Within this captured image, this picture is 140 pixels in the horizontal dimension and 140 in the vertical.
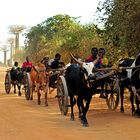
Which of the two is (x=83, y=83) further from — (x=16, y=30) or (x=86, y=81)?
(x=16, y=30)

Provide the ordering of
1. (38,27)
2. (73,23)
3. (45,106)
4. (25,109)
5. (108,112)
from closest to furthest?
(108,112), (25,109), (45,106), (73,23), (38,27)

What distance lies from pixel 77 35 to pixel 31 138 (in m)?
21.7

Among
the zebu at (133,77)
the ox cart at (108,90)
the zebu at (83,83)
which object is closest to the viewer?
the zebu at (83,83)

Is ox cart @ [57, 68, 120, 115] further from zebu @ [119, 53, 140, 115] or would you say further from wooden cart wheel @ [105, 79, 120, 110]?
zebu @ [119, 53, 140, 115]

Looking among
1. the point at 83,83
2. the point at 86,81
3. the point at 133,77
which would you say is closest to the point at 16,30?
the point at 133,77

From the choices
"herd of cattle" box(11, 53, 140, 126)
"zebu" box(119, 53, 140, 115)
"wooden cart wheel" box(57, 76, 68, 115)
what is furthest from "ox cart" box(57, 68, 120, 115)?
"zebu" box(119, 53, 140, 115)

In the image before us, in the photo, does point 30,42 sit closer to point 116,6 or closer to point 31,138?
point 116,6

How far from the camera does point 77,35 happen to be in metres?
30.1

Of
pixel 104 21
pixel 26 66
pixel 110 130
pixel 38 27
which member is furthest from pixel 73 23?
pixel 110 130

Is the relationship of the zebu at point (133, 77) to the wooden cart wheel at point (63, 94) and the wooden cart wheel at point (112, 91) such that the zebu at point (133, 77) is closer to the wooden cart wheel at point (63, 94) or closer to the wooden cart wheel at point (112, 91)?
the wooden cart wheel at point (112, 91)

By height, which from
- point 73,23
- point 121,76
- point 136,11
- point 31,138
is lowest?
point 31,138

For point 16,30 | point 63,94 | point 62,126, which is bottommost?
Answer: point 62,126

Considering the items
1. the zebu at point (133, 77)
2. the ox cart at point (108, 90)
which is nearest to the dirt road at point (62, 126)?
the ox cart at point (108, 90)

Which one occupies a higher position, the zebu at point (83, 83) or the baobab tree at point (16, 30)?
the baobab tree at point (16, 30)
